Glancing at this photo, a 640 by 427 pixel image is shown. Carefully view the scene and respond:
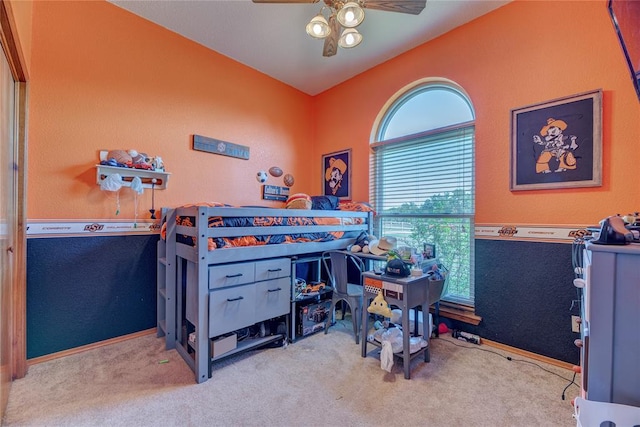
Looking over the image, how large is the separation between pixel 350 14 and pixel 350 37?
260 mm

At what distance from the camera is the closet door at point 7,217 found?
1.58 m

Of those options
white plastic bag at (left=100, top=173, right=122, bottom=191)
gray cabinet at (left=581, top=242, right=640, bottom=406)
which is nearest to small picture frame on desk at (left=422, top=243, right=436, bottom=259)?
gray cabinet at (left=581, top=242, right=640, bottom=406)

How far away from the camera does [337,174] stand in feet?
12.4

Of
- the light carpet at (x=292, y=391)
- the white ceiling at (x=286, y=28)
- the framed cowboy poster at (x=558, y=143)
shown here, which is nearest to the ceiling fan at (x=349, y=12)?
the white ceiling at (x=286, y=28)

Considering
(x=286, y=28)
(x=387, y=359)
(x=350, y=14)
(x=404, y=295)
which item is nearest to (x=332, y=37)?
(x=350, y=14)

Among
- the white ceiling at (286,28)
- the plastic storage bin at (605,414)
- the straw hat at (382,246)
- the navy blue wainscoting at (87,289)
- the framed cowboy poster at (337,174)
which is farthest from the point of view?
the framed cowboy poster at (337,174)

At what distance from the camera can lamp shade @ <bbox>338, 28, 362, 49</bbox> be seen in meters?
1.99

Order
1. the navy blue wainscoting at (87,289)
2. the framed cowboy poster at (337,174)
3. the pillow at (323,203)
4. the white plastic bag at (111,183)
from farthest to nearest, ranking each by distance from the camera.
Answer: the framed cowboy poster at (337,174), the pillow at (323,203), the white plastic bag at (111,183), the navy blue wainscoting at (87,289)

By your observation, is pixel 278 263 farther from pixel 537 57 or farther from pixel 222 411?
pixel 537 57

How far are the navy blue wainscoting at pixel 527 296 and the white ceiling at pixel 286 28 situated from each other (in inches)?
82.9

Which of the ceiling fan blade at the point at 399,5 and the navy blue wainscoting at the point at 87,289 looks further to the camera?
the navy blue wainscoting at the point at 87,289

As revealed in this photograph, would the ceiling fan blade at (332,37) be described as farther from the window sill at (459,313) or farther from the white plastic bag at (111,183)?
the window sill at (459,313)

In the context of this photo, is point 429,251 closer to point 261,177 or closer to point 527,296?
point 527,296

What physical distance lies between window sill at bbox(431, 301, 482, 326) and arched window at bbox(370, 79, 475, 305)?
2.8 inches
